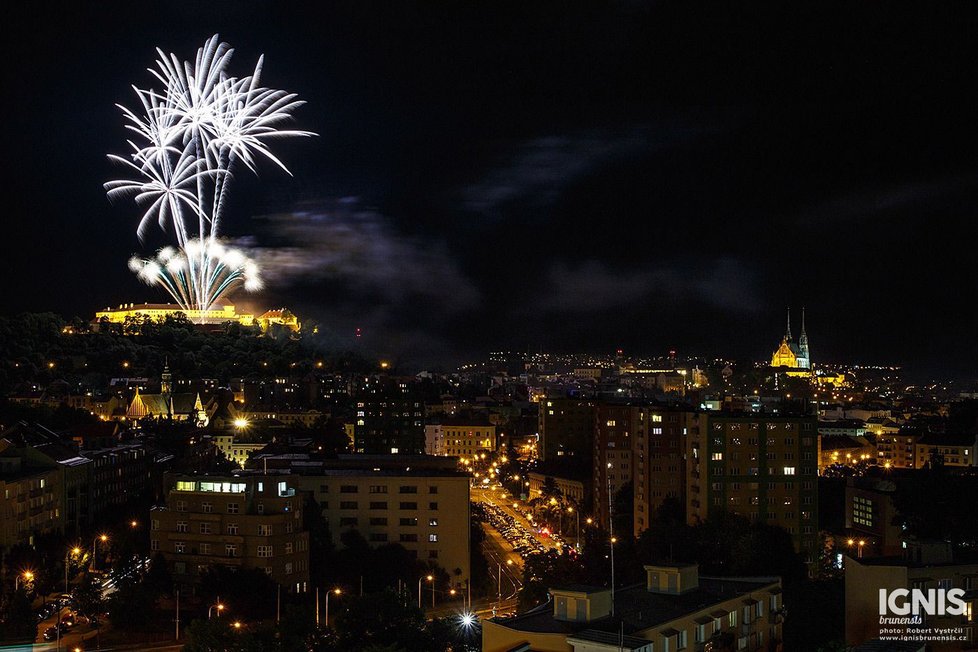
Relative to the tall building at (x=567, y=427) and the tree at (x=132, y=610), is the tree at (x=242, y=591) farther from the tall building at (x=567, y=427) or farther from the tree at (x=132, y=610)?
the tall building at (x=567, y=427)

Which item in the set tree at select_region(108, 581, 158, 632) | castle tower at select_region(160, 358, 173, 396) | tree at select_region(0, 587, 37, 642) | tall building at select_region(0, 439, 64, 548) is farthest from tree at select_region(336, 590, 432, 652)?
castle tower at select_region(160, 358, 173, 396)

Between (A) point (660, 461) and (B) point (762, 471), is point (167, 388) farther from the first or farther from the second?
(B) point (762, 471)

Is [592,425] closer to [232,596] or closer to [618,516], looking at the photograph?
[618,516]

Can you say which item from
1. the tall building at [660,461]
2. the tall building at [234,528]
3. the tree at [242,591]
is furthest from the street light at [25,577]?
the tall building at [660,461]

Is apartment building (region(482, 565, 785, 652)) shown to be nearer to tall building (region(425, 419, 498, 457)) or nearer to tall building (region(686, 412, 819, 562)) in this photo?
tall building (region(686, 412, 819, 562))

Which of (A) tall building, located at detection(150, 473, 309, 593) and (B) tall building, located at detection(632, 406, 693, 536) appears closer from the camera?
(A) tall building, located at detection(150, 473, 309, 593)

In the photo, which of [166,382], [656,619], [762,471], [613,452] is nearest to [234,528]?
[656,619]

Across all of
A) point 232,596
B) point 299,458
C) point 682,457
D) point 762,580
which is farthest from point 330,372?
point 762,580
